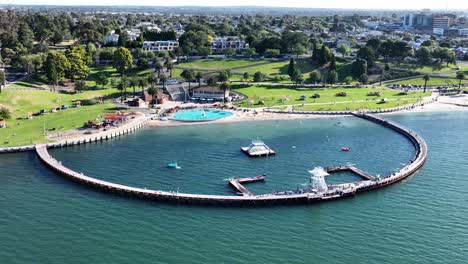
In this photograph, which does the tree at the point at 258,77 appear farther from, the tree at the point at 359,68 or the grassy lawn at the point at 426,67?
the grassy lawn at the point at 426,67

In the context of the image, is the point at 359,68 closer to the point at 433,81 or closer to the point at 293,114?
the point at 433,81

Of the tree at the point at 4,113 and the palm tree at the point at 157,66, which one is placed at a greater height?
the palm tree at the point at 157,66

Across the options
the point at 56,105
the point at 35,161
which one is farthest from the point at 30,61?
the point at 35,161

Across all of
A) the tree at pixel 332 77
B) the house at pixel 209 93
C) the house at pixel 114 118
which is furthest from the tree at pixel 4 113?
the tree at pixel 332 77

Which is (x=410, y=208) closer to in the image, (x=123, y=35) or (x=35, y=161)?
(x=35, y=161)

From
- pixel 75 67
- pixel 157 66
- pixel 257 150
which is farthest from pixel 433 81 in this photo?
pixel 75 67

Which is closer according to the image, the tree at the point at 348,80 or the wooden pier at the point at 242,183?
the wooden pier at the point at 242,183

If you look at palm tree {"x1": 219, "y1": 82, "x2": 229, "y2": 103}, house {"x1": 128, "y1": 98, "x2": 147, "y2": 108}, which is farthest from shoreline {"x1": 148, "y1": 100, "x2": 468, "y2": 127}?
house {"x1": 128, "y1": 98, "x2": 147, "y2": 108}

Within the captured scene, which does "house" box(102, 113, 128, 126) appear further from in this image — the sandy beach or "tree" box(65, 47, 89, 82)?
"tree" box(65, 47, 89, 82)
